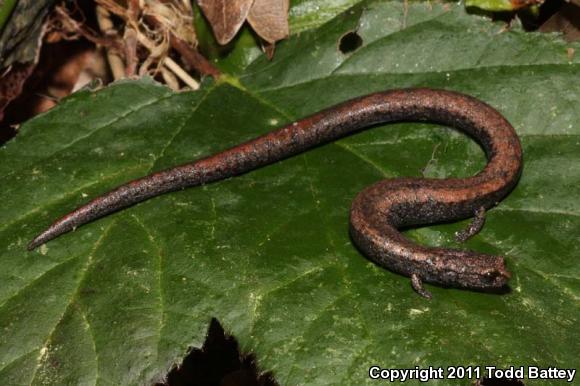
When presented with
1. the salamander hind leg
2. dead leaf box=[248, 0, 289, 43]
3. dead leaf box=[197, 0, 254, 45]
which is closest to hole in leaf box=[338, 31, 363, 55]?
dead leaf box=[248, 0, 289, 43]

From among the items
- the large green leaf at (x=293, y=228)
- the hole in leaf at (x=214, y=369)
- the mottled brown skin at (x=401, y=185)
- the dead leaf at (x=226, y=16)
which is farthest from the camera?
the hole in leaf at (x=214, y=369)

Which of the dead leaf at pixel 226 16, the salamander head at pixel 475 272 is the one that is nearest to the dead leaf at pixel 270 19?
the dead leaf at pixel 226 16

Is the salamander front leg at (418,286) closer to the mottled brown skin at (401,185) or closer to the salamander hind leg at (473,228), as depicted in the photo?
the mottled brown skin at (401,185)

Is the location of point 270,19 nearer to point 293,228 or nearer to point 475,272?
point 293,228

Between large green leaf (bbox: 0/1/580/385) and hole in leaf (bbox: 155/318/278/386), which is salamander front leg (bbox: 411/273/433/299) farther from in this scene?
hole in leaf (bbox: 155/318/278/386)

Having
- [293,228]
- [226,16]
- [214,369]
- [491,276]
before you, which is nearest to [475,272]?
[491,276]

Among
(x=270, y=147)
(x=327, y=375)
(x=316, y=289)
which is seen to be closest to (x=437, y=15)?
(x=270, y=147)
